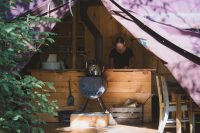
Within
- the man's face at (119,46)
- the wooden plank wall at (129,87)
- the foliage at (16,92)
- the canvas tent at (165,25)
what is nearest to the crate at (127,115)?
the wooden plank wall at (129,87)

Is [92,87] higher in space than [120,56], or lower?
lower

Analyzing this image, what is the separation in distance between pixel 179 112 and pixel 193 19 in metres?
1.30

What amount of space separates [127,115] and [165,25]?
7.58 ft

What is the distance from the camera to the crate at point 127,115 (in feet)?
24.3

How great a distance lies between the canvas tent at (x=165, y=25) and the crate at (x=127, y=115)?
2.04 metres

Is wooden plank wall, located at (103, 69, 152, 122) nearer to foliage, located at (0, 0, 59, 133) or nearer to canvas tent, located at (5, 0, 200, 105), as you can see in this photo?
canvas tent, located at (5, 0, 200, 105)

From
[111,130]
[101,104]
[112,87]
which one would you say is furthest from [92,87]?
[111,130]

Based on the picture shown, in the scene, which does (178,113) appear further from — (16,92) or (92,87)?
(16,92)

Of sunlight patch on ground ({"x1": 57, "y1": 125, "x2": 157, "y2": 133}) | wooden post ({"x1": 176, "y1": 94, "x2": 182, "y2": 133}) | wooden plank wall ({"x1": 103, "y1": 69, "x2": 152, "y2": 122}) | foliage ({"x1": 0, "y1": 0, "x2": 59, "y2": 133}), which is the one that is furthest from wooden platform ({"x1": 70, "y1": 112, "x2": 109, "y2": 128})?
foliage ({"x1": 0, "y1": 0, "x2": 59, "y2": 133})

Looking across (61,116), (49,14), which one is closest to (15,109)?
(49,14)

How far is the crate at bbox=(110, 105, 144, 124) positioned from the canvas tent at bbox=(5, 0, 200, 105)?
2.04 meters

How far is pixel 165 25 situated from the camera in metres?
5.61

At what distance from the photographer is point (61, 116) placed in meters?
7.41

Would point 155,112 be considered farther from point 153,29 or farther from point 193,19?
point 153,29
